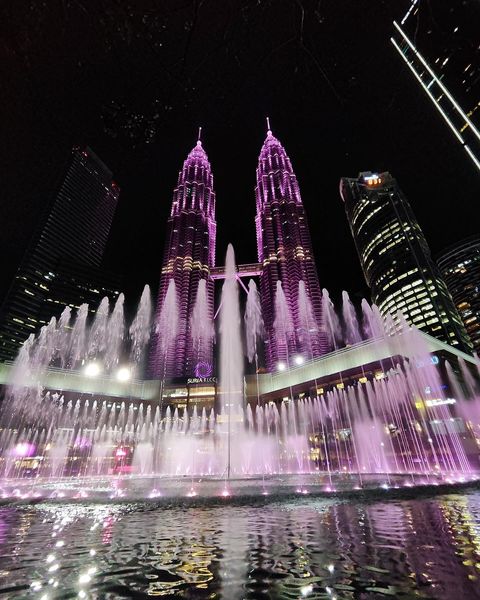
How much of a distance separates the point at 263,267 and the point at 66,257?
99886 millimetres

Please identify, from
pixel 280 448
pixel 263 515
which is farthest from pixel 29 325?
pixel 263 515

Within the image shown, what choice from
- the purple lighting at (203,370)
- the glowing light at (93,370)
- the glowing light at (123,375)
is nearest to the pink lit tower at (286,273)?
the purple lighting at (203,370)

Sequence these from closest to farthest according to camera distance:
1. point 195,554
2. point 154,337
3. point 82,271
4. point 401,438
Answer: point 195,554
point 401,438
point 154,337
point 82,271

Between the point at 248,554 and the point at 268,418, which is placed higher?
the point at 268,418

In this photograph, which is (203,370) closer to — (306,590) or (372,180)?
(372,180)

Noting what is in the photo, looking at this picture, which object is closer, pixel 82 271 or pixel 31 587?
pixel 31 587

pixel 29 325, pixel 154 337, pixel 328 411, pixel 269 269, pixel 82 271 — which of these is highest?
pixel 82 271

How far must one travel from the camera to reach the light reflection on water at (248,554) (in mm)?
3852

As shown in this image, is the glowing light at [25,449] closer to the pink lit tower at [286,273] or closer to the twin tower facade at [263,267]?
the twin tower facade at [263,267]

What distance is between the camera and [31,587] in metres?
4.02

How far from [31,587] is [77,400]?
70611 mm

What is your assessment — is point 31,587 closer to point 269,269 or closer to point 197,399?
point 197,399

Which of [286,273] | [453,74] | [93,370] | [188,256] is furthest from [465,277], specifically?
[453,74]

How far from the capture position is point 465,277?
511ft
